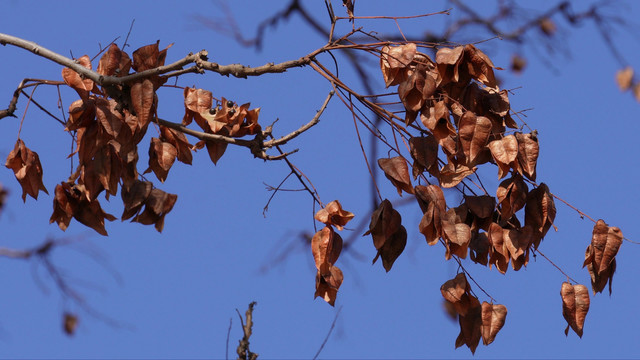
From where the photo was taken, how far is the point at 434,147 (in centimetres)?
316

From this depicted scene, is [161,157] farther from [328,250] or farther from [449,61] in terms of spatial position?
[449,61]

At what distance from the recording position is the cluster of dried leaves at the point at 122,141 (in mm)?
3303

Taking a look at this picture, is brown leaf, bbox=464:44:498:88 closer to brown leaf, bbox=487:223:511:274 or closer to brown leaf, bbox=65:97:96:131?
brown leaf, bbox=487:223:511:274

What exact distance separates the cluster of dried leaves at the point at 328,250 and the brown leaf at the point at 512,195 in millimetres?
529

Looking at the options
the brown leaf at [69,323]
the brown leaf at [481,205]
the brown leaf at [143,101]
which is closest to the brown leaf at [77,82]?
the brown leaf at [143,101]

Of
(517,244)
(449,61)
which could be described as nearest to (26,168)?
(449,61)

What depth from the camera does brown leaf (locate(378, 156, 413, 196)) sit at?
10.4 feet

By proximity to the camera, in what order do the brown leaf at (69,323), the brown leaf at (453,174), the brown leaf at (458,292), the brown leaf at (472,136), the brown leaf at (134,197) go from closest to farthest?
the brown leaf at (472,136) → the brown leaf at (453,174) → the brown leaf at (458,292) → the brown leaf at (134,197) → the brown leaf at (69,323)

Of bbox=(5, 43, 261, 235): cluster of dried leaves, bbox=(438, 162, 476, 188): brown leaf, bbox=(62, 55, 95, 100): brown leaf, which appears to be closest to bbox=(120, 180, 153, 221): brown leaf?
bbox=(5, 43, 261, 235): cluster of dried leaves

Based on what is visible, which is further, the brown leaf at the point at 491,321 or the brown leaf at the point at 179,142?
the brown leaf at the point at 179,142

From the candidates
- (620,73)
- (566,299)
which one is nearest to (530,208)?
(566,299)

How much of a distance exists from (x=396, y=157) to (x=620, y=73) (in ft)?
18.1

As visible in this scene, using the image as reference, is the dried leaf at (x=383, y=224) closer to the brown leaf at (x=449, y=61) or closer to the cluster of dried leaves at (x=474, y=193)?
the cluster of dried leaves at (x=474, y=193)

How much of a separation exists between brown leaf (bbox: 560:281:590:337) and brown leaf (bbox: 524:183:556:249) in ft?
0.81
